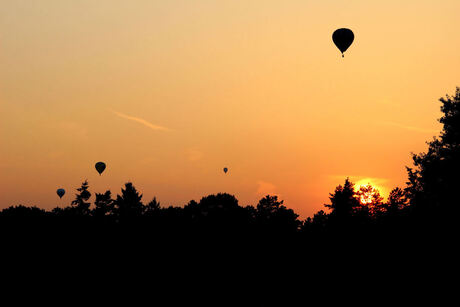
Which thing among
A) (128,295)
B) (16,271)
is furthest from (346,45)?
(16,271)

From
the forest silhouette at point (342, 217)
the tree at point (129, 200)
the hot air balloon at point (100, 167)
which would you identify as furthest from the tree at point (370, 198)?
the tree at point (129, 200)

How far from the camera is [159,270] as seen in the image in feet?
158

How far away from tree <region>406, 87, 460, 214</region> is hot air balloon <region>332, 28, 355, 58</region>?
13.0 meters

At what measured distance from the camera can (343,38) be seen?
61.0m

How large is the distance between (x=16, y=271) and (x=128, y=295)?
434 inches

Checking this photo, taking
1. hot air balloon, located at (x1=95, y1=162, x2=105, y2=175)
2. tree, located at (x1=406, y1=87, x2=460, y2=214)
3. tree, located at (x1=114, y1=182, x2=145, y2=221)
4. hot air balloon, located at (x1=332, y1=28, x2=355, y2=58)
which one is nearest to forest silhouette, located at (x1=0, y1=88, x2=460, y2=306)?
tree, located at (x1=406, y1=87, x2=460, y2=214)

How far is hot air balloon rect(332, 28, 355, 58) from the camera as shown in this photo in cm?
6059

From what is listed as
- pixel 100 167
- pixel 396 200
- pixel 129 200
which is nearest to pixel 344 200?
pixel 396 200

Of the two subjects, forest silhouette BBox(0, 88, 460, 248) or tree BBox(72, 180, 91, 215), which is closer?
forest silhouette BBox(0, 88, 460, 248)

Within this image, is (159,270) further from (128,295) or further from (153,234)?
(153,234)

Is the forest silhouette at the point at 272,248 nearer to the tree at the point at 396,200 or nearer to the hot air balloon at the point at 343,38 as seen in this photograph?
the tree at the point at 396,200

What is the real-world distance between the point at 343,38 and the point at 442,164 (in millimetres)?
16654

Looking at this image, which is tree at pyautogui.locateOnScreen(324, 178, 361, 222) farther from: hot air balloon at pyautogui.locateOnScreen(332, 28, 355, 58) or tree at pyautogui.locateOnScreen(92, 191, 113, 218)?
tree at pyautogui.locateOnScreen(92, 191, 113, 218)

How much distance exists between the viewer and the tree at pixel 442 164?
6047cm
